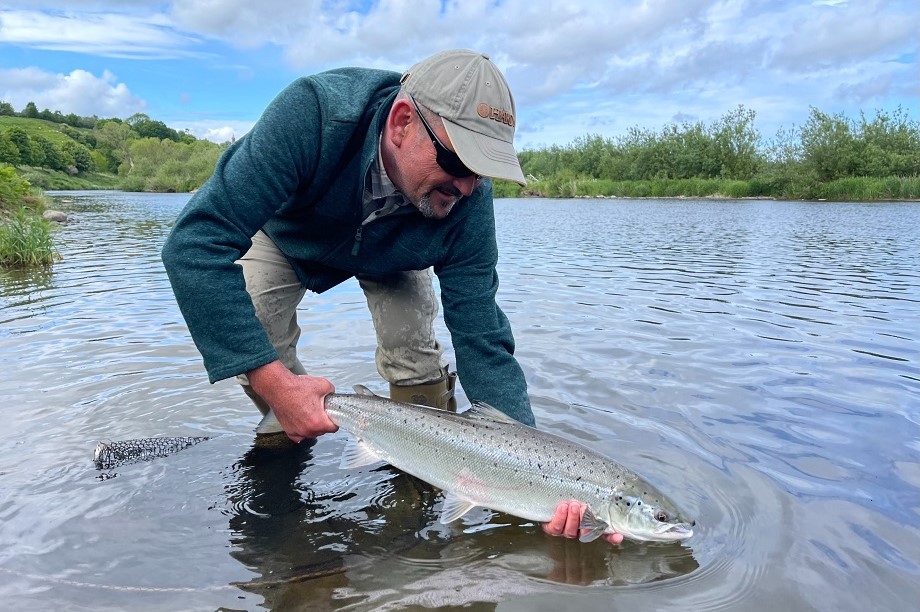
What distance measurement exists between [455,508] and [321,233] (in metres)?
1.76

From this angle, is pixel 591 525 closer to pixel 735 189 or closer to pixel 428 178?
pixel 428 178

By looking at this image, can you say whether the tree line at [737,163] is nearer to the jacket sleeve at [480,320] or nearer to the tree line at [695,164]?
the tree line at [695,164]

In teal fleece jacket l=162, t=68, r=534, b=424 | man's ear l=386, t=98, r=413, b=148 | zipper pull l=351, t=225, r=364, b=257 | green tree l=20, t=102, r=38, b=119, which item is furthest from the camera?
green tree l=20, t=102, r=38, b=119

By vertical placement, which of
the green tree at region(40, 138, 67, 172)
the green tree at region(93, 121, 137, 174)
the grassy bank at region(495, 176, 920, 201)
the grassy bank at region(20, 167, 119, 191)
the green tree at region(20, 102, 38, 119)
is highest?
the green tree at region(20, 102, 38, 119)

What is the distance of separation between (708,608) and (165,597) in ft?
8.22

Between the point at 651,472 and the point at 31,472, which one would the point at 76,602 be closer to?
the point at 31,472

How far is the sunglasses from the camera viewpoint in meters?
3.27

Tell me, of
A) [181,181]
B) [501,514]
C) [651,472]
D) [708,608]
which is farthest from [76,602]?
[181,181]

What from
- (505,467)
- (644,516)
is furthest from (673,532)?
(505,467)

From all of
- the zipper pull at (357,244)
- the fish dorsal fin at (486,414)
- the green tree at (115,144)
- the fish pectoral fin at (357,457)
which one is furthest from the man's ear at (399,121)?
the green tree at (115,144)

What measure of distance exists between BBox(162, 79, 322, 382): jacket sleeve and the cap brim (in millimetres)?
791

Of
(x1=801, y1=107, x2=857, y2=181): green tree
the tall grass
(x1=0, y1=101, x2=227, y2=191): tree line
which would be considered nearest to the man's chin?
the tall grass

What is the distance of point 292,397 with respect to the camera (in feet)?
10.9

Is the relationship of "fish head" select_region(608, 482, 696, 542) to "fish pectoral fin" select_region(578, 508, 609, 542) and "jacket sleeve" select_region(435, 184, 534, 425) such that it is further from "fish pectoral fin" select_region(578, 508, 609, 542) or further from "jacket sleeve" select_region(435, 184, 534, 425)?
"jacket sleeve" select_region(435, 184, 534, 425)
